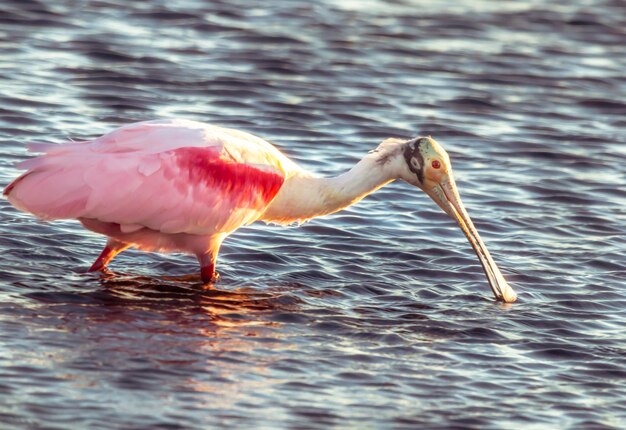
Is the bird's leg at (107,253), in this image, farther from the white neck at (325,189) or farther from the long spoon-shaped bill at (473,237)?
the long spoon-shaped bill at (473,237)

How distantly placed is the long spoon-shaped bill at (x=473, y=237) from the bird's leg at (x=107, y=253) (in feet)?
7.45

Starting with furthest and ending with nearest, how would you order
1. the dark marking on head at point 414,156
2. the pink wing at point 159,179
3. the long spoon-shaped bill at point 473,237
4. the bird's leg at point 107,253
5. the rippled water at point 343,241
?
the dark marking on head at point 414,156
the long spoon-shaped bill at point 473,237
the bird's leg at point 107,253
the pink wing at point 159,179
the rippled water at point 343,241

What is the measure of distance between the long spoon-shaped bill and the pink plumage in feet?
3.87

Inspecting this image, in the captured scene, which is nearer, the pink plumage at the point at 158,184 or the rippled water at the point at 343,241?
the rippled water at the point at 343,241

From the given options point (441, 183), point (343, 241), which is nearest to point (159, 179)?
point (441, 183)

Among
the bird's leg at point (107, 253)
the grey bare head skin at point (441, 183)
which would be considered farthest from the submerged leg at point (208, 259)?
the grey bare head skin at point (441, 183)

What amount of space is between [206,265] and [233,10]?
881 cm

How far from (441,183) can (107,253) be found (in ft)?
7.88

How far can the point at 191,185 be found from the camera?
1017 cm

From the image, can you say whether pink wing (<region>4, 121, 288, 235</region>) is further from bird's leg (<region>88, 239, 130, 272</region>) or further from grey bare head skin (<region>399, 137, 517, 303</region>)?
grey bare head skin (<region>399, 137, 517, 303</region>)

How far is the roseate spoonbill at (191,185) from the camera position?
9766mm

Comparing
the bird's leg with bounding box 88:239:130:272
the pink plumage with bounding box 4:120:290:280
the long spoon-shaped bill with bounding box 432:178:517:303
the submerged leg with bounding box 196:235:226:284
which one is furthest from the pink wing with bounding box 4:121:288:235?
the long spoon-shaped bill with bounding box 432:178:517:303

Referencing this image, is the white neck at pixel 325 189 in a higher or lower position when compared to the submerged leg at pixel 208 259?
higher

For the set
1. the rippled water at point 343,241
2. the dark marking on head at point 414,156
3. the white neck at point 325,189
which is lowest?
the rippled water at point 343,241
